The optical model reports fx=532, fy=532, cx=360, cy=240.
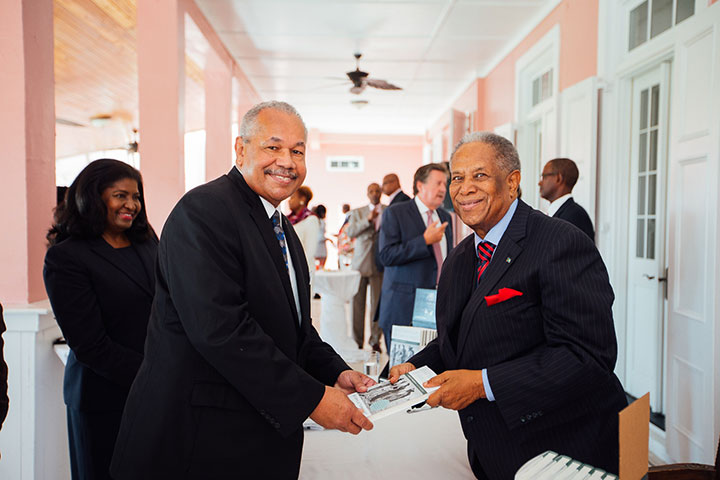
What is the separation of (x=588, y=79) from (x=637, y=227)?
1256 mm

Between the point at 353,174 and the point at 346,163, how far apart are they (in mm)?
382

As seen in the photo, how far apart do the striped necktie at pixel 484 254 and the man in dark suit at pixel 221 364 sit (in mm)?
527

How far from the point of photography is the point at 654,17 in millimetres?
3723

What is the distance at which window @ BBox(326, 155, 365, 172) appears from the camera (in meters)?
15.6

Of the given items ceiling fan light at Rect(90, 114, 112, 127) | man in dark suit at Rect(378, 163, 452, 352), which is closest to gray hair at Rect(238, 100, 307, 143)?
man in dark suit at Rect(378, 163, 452, 352)

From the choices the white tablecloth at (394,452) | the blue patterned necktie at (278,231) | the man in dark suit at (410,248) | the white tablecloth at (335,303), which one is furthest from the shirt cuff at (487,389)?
the white tablecloth at (335,303)

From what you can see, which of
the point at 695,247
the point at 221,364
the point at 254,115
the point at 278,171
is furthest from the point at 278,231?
the point at 695,247

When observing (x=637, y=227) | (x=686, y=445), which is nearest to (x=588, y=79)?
(x=637, y=227)

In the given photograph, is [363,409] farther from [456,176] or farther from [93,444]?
[93,444]

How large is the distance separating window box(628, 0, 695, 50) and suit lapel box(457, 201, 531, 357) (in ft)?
9.16

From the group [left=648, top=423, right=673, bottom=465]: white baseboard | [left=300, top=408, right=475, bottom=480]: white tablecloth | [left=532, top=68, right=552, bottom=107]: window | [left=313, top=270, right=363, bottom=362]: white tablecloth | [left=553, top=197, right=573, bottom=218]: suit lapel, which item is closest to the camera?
[left=300, top=408, right=475, bottom=480]: white tablecloth

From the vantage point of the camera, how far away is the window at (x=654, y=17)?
338cm

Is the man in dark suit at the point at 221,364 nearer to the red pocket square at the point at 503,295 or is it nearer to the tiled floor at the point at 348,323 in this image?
the red pocket square at the point at 503,295

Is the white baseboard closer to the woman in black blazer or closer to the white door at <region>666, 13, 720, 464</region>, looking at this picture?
the white door at <region>666, 13, 720, 464</region>
